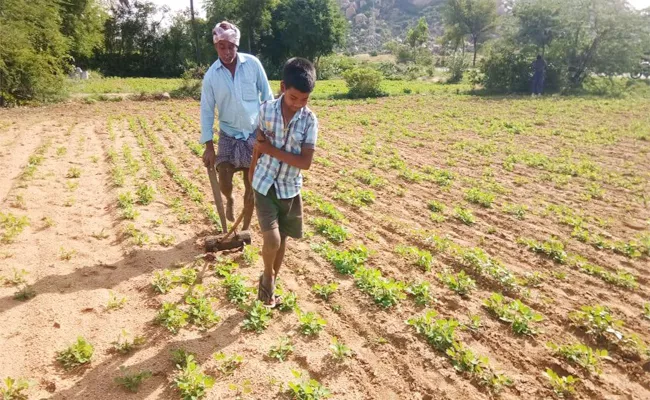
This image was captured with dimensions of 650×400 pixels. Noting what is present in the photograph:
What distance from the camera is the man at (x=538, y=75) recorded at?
23219 mm

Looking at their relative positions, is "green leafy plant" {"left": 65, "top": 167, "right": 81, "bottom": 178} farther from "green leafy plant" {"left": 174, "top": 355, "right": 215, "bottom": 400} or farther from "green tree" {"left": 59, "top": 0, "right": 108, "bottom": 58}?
"green tree" {"left": 59, "top": 0, "right": 108, "bottom": 58}

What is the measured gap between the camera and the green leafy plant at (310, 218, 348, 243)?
519cm

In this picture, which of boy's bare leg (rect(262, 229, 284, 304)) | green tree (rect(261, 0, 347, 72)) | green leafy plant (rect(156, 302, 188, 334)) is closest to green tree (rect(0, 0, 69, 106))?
green leafy plant (rect(156, 302, 188, 334))

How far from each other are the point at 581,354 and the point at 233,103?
149 inches

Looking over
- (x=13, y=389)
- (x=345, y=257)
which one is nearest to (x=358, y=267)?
(x=345, y=257)

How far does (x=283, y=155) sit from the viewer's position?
3.07 meters

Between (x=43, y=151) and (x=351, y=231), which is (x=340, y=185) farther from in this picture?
(x=43, y=151)

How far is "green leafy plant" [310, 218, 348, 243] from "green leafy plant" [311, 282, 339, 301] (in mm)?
1250

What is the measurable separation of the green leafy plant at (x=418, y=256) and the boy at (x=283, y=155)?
1.74m

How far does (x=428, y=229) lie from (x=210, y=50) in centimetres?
3426

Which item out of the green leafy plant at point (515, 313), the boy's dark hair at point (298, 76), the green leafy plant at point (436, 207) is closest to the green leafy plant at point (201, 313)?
the boy's dark hair at point (298, 76)

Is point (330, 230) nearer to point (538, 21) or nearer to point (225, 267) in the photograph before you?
point (225, 267)

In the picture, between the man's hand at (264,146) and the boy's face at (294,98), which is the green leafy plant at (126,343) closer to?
the man's hand at (264,146)

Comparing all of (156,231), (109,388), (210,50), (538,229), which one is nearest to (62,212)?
(156,231)
